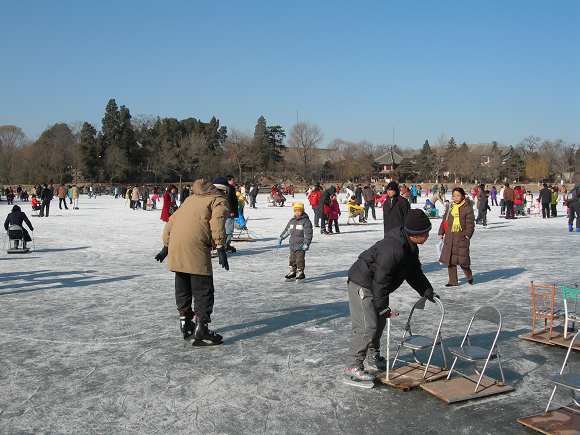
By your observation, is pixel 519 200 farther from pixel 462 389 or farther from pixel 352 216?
pixel 462 389

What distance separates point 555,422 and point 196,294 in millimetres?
3233

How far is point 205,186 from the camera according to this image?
18.3ft

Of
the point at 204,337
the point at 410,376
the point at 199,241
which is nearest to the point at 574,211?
the point at 410,376

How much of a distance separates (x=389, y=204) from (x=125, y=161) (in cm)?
6648

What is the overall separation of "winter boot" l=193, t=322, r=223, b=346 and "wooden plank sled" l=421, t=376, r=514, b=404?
2220 mm

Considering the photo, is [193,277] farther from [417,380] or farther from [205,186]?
[417,380]

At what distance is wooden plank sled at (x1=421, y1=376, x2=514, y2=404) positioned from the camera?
4230 millimetres

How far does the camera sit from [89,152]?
235ft

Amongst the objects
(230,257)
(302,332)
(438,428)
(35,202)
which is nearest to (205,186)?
(302,332)

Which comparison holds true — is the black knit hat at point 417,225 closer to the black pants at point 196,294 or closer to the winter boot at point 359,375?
the winter boot at point 359,375

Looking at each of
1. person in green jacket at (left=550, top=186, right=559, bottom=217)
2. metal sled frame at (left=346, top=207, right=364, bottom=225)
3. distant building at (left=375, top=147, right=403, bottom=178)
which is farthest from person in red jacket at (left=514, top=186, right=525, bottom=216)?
distant building at (left=375, top=147, right=403, bottom=178)

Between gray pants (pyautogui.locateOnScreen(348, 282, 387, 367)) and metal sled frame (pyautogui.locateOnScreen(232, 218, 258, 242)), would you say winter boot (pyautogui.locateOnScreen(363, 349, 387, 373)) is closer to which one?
gray pants (pyautogui.locateOnScreen(348, 282, 387, 367))

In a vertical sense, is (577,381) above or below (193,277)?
below

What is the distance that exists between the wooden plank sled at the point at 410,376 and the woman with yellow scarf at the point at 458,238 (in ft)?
14.2
